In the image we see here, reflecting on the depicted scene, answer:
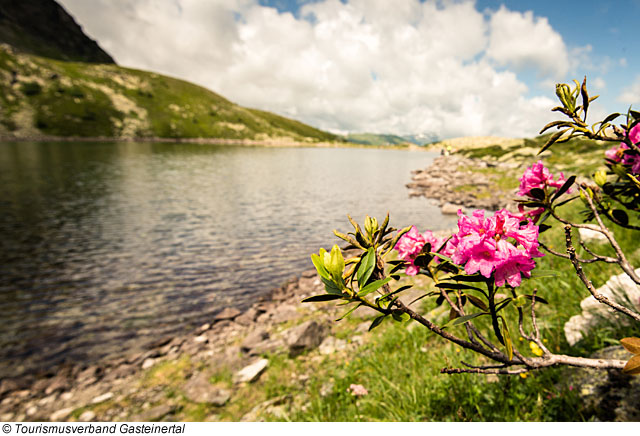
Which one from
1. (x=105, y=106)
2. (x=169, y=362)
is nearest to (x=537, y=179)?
(x=169, y=362)

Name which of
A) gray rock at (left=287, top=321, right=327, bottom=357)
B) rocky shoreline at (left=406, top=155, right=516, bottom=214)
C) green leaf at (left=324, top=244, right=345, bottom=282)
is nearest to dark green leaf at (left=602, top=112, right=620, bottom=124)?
green leaf at (left=324, top=244, right=345, bottom=282)

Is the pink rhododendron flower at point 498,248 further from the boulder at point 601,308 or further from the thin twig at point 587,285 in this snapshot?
the boulder at point 601,308

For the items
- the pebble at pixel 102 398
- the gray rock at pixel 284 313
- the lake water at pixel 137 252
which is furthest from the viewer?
the gray rock at pixel 284 313

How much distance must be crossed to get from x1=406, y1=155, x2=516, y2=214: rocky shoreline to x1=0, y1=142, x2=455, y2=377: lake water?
301 cm

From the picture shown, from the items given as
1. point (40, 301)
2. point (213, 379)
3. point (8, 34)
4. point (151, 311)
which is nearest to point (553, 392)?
point (213, 379)

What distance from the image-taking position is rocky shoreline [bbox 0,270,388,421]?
5704 mm

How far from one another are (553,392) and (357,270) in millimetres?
3184

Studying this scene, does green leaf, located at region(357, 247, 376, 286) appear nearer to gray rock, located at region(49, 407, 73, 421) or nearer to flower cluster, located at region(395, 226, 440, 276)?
flower cluster, located at region(395, 226, 440, 276)

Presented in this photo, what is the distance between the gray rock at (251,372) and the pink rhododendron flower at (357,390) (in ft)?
7.94

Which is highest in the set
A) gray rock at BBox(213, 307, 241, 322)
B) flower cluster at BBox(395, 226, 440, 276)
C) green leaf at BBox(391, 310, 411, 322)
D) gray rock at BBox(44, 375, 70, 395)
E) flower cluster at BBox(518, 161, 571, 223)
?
flower cluster at BBox(518, 161, 571, 223)

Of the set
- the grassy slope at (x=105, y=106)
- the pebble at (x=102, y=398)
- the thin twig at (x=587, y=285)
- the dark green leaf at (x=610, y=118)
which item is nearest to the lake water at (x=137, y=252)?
A: the pebble at (x=102, y=398)

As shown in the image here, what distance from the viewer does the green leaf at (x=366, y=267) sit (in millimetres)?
1271

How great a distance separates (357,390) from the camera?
423cm

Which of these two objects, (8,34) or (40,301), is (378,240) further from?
(8,34)
